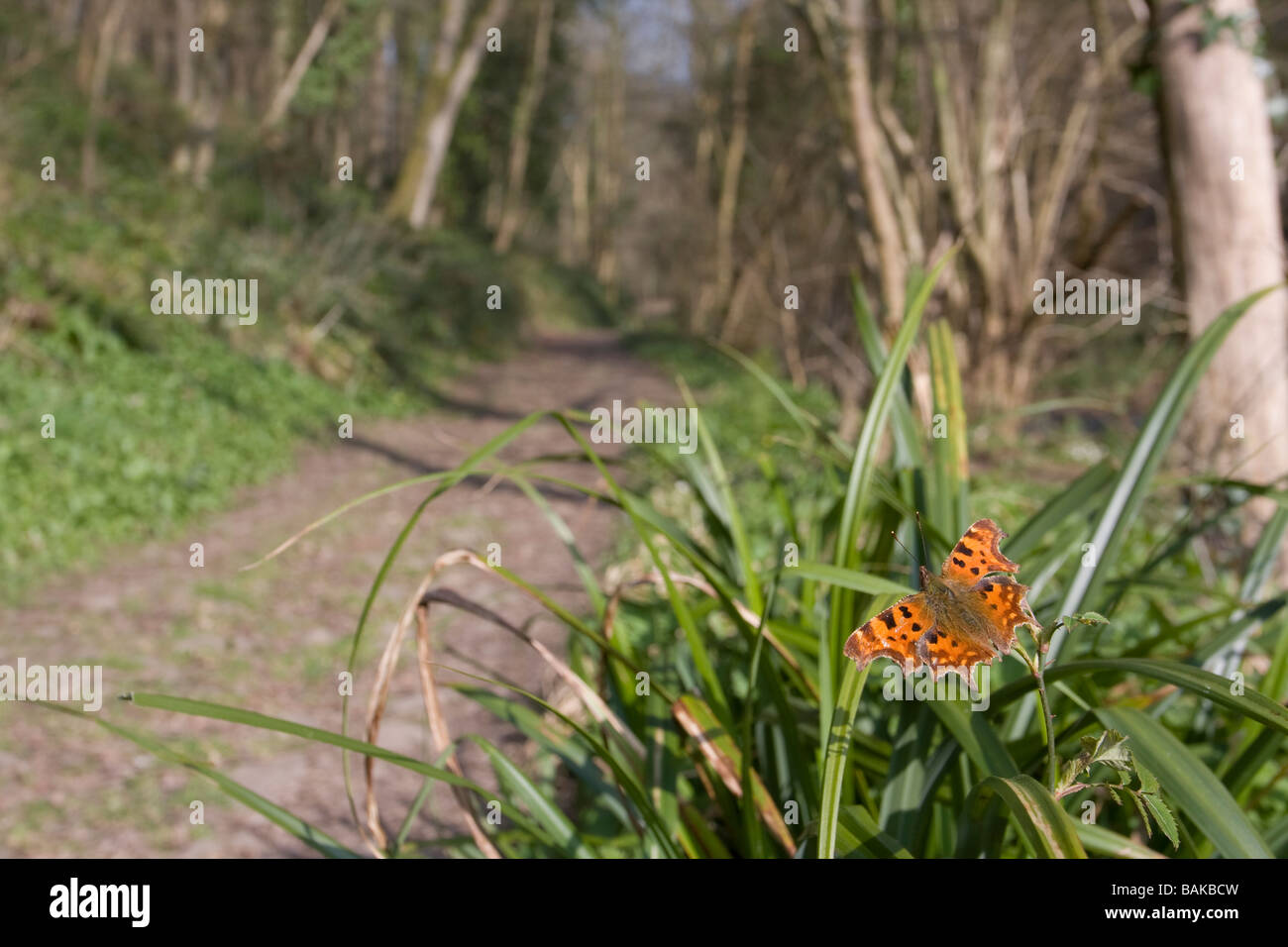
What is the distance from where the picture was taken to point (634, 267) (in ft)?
145

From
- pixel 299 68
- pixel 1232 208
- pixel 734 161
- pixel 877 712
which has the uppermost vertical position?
pixel 299 68

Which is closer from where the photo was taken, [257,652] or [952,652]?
[952,652]

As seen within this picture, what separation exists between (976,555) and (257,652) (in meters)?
3.65

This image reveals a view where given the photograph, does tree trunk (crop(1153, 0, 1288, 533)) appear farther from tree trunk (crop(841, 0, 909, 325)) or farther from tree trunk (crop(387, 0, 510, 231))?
tree trunk (crop(387, 0, 510, 231))

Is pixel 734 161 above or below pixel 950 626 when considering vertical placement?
above

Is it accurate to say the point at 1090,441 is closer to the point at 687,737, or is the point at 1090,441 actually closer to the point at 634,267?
the point at 687,737

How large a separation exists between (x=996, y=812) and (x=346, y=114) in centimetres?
1938

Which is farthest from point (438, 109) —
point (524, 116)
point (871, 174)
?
point (871, 174)

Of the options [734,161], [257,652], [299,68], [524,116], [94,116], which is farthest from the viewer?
[524,116]

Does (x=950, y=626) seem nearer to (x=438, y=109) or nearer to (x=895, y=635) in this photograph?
(x=895, y=635)

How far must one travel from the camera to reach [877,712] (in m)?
1.81

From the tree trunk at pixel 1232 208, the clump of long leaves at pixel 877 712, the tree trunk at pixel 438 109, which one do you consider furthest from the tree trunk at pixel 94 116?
the clump of long leaves at pixel 877 712

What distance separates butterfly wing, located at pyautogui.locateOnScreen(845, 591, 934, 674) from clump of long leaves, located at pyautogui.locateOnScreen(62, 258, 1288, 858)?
189 millimetres

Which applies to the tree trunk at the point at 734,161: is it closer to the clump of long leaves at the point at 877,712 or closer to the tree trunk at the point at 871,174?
the tree trunk at the point at 871,174
